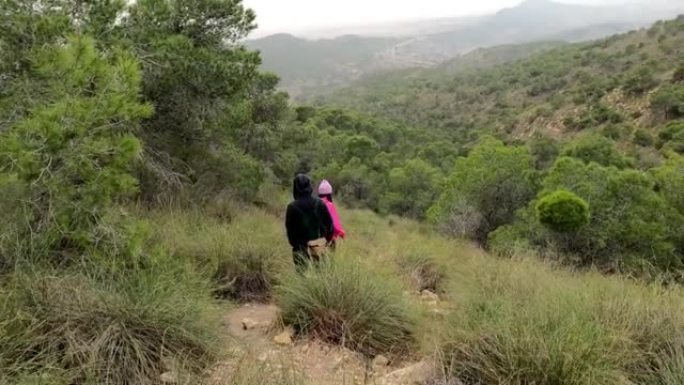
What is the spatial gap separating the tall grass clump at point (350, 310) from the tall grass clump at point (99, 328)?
886mm

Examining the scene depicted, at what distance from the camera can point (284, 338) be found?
479cm

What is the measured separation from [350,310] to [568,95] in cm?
5579

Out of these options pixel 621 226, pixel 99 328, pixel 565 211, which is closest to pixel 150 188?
pixel 99 328

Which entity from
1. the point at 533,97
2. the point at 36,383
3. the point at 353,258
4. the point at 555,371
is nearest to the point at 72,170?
the point at 36,383

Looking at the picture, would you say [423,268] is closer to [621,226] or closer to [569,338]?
[569,338]

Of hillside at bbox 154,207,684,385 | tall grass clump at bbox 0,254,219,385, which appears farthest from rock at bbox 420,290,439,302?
tall grass clump at bbox 0,254,219,385

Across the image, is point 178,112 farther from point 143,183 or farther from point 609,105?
point 609,105

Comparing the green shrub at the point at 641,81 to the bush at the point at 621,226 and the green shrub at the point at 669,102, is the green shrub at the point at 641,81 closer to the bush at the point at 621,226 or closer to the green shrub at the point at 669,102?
the green shrub at the point at 669,102

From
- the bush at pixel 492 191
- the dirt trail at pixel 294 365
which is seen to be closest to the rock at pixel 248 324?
the dirt trail at pixel 294 365

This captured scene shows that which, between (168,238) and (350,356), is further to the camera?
(168,238)

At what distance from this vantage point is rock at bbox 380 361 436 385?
3961 mm

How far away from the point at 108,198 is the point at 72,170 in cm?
41

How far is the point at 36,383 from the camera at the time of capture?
3068mm

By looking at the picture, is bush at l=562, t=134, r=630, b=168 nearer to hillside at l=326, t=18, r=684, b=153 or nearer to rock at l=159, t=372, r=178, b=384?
hillside at l=326, t=18, r=684, b=153
